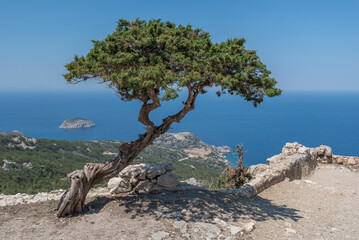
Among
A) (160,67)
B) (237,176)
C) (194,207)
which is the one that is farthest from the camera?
(237,176)

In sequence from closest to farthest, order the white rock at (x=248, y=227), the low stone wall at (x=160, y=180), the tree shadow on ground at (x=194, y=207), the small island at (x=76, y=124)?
the white rock at (x=248, y=227), the tree shadow on ground at (x=194, y=207), the low stone wall at (x=160, y=180), the small island at (x=76, y=124)

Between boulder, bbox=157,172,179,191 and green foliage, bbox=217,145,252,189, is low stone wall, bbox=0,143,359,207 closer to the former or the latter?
boulder, bbox=157,172,179,191

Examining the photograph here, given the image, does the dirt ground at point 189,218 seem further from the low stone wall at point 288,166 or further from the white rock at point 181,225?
the low stone wall at point 288,166

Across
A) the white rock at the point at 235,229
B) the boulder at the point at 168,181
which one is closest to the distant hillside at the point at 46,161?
the boulder at the point at 168,181

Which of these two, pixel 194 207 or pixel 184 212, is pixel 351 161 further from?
pixel 184 212

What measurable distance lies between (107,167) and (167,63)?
11.2 ft

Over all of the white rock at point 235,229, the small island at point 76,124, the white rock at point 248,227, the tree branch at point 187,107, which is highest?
the small island at point 76,124

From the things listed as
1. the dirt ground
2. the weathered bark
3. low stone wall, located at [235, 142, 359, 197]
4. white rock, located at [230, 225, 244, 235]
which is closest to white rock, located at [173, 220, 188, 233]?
the dirt ground

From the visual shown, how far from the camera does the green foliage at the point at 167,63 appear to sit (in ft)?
20.5

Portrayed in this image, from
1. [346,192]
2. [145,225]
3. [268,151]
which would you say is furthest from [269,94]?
[268,151]

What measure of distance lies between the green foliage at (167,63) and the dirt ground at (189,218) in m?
3.11

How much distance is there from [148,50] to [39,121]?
618ft

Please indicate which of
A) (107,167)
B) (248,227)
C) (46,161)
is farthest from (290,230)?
(46,161)

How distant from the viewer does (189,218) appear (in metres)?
7.02
